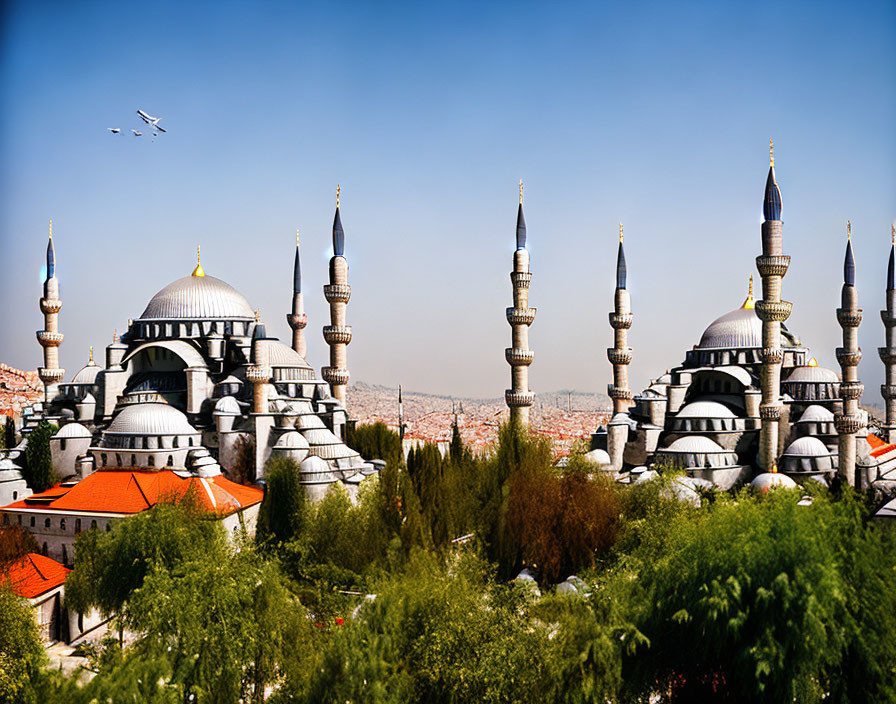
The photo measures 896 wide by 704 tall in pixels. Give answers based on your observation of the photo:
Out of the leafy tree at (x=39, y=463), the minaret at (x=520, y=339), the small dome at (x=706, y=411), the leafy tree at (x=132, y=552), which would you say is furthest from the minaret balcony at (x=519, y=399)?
the leafy tree at (x=39, y=463)

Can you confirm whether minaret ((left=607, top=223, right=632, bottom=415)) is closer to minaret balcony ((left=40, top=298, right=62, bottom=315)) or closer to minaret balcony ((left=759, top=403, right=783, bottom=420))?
minaret balcony ((left=759, top=403, right=783, bottom=420))

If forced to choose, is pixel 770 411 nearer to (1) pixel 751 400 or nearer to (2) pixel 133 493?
(1) pixel 751 400

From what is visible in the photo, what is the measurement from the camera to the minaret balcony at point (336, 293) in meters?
22.3

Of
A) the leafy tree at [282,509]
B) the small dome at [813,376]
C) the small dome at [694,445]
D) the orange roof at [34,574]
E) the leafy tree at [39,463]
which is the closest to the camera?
the orange roof at [34,574]

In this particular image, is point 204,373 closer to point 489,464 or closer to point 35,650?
point 489,464

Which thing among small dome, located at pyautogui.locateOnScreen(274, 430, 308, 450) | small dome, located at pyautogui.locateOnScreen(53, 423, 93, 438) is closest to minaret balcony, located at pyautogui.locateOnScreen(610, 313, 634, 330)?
small dome, located at pyautogui.locateOnScreen(274, 430, 308, 450)

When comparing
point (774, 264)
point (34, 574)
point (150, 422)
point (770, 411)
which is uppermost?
point (774, 264)

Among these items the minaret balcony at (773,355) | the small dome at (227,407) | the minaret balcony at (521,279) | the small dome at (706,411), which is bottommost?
the small dome at (227,407)

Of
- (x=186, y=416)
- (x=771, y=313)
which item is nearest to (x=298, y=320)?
(x=186, y=416)

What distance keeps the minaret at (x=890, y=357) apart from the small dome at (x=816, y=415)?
5.87 meters

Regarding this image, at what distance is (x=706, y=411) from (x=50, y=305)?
18746 mm

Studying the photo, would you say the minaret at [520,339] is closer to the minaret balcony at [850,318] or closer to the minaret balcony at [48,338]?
the minaret balcony at [850,318]

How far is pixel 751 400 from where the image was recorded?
1948cm

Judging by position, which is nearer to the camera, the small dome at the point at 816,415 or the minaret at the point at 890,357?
the small dome at the point at 816,415
